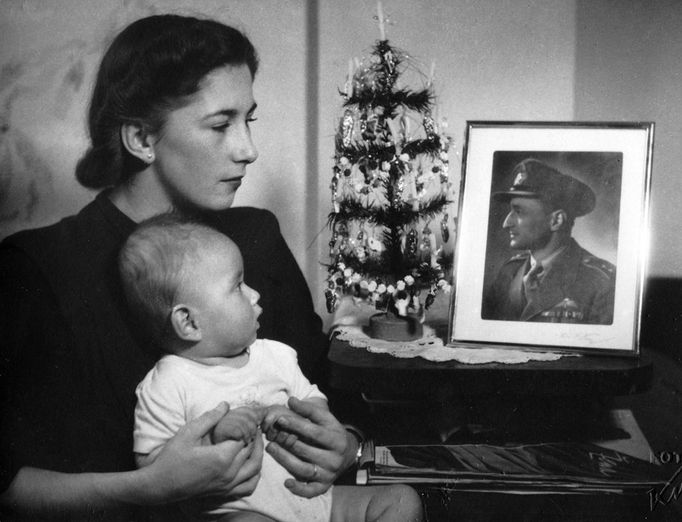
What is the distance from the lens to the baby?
0.90 m

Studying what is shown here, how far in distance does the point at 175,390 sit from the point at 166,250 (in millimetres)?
192

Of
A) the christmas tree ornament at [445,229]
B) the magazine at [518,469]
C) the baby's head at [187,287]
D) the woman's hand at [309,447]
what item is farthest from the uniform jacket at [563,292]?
the baby's head at [187,287]

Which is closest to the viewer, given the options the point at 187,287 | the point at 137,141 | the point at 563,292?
the point at 187,287

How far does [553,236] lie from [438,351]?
271mm

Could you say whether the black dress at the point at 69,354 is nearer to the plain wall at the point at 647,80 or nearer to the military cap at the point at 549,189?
the military cap at the point at 549,189

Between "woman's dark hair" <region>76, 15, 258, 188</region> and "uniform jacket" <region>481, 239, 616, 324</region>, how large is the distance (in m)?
0.55

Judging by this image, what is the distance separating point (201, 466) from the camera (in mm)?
903

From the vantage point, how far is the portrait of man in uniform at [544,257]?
1.10 metres

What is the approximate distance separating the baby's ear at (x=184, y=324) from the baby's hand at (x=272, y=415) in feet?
0.47


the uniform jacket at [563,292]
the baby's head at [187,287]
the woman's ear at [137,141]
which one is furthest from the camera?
the uniform jacket at [563,292]

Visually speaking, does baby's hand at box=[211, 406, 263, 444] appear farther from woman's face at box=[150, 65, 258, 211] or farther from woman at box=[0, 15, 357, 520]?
woman's face at box=[150, 65, 258, 211]
